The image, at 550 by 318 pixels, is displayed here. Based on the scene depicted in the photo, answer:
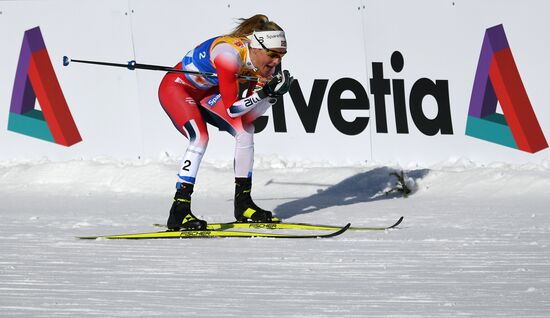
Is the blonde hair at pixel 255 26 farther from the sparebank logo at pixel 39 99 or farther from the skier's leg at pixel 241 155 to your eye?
the sparebank logo at pixel 39 99

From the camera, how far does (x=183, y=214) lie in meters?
7.89

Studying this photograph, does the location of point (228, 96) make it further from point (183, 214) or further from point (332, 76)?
point (332, 76)

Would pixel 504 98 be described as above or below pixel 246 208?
above

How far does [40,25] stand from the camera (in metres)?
12.1

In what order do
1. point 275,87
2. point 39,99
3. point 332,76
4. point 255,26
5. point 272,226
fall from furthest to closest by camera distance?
point 39,99, point 332,76, point 272,226, point 255,26, point 275,87

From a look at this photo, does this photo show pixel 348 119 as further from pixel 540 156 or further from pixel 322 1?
pixel 540 156

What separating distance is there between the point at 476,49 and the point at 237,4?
2.49 meters

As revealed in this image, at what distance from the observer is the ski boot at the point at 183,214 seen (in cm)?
783

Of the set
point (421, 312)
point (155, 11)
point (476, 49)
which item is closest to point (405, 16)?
point (476, 49)

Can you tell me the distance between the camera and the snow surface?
5.23 meters

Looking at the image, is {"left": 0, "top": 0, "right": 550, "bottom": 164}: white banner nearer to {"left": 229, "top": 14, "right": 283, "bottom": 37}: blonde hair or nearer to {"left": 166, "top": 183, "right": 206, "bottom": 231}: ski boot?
{"left": 229, "top": 14, "right": 283, "bottom": 37}: blonde hair

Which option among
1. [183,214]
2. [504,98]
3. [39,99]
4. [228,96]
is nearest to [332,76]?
[504,98]

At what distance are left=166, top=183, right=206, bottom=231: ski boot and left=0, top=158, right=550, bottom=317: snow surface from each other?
24 centimetres

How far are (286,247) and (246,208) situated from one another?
3.87 ft
